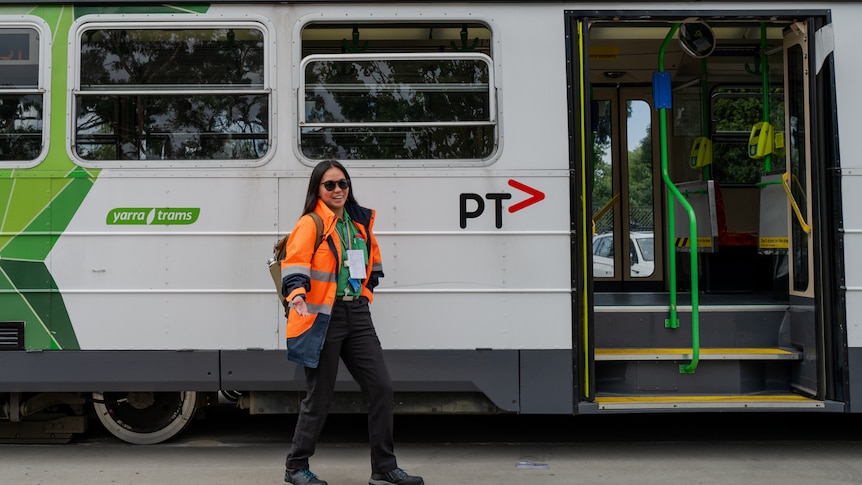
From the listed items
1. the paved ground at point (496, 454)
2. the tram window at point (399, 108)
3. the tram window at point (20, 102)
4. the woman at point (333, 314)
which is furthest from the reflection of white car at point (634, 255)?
the tram window at point (20, 102)

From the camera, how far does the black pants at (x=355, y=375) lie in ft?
14.1

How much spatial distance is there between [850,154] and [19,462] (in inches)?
214

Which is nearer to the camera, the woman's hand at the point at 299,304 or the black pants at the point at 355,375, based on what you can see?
the woman's hand at the point at 299,304

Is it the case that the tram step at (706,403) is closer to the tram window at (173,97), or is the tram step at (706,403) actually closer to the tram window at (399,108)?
the tram window at (399,108)

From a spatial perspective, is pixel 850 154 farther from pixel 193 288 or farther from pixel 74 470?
pixel 74 470

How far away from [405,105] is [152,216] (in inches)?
64.7

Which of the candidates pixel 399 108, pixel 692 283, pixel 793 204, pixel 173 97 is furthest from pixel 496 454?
pixel 173 97

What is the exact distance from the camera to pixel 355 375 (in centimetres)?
443

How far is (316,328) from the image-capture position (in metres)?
4.17

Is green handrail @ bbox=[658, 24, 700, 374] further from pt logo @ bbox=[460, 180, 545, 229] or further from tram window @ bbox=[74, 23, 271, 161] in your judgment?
tram window @ bbox=[74, 23, 271, 161]

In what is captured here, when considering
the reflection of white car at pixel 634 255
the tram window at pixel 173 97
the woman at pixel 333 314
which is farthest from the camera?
the reflection of white car at pixel 634 255

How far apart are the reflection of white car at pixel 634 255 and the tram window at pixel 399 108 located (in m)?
2.95

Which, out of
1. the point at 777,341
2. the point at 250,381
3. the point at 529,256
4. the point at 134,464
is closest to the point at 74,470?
the point at 134,464

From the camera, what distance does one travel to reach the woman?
13.7 ft
